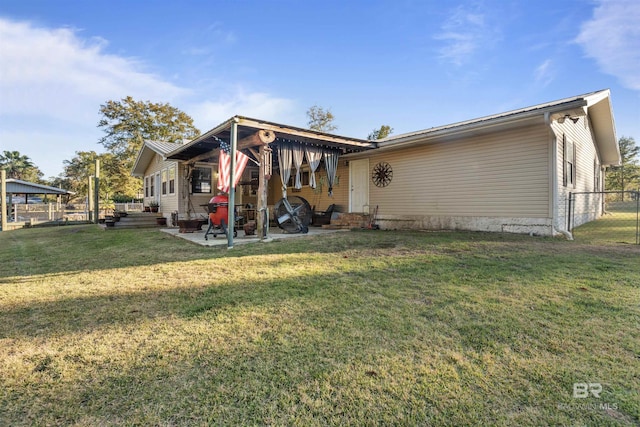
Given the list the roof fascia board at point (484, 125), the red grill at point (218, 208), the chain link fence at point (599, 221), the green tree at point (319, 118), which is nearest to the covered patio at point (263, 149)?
the red grill at point (218, 208)

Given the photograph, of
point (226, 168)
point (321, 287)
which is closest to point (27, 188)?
point (226, 168)

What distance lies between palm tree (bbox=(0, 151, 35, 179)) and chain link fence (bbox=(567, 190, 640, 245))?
56.1 meters

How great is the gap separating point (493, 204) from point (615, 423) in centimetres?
691

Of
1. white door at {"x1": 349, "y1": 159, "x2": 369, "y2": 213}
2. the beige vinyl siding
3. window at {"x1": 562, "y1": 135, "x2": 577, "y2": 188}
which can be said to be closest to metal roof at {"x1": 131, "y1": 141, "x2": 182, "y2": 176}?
white door at {"x1": 349, "y1": 159, "x2": 369, "y2": 213}

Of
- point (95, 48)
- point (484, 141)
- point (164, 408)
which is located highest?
point (95, 48)

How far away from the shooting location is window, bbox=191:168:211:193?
11.9 m

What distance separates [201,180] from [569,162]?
494 inches

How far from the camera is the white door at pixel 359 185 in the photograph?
404 inches

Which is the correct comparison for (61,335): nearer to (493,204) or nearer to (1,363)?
(1,363)

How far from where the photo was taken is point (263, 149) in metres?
7.00

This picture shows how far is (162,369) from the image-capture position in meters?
1.75

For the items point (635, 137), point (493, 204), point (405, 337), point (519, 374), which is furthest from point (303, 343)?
point (635, 137)

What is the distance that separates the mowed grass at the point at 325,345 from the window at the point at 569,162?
4522 millimetres

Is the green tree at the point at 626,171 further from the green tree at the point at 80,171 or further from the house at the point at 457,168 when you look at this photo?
the green tree at the point at 80,171
